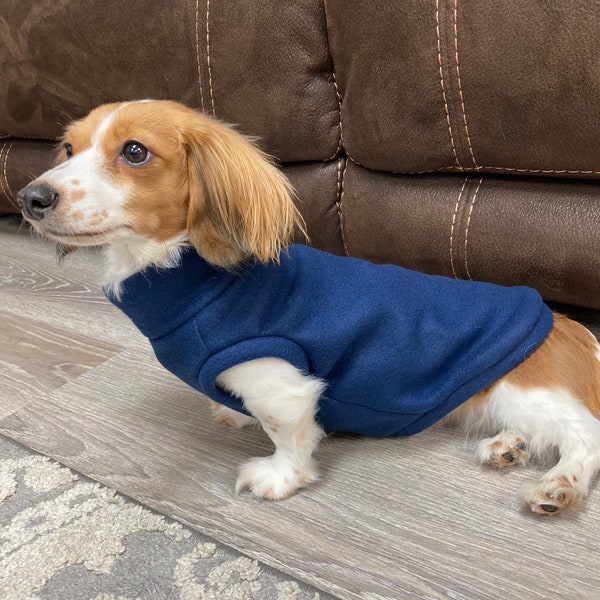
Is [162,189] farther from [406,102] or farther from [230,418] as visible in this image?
[406,102]

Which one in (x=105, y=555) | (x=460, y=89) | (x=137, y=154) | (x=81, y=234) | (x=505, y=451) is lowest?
(x=105, y=555)

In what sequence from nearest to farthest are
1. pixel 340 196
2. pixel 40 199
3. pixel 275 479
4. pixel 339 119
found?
pixel 40 199, pixel 275 479, pixel 339 119, pixel 340 196

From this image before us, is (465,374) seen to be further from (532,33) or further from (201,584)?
(532,33)

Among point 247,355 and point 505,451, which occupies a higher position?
point 247,355

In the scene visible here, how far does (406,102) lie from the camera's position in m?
Result: 1.44

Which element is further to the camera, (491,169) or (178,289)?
(491,169)

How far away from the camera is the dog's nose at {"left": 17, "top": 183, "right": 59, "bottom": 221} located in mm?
910

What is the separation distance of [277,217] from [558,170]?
716 mm

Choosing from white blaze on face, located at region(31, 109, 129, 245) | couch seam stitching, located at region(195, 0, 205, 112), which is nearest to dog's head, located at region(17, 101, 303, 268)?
white blaze on face, located at region(31, 109, 129, 245)

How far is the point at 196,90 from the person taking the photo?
5.70ft

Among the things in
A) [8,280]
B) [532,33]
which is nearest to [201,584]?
[532,33]

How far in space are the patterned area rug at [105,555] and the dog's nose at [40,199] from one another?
1.79ft

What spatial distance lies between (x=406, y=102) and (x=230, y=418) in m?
→ 0.83

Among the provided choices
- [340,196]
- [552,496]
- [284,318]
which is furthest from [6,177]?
[552,496]
